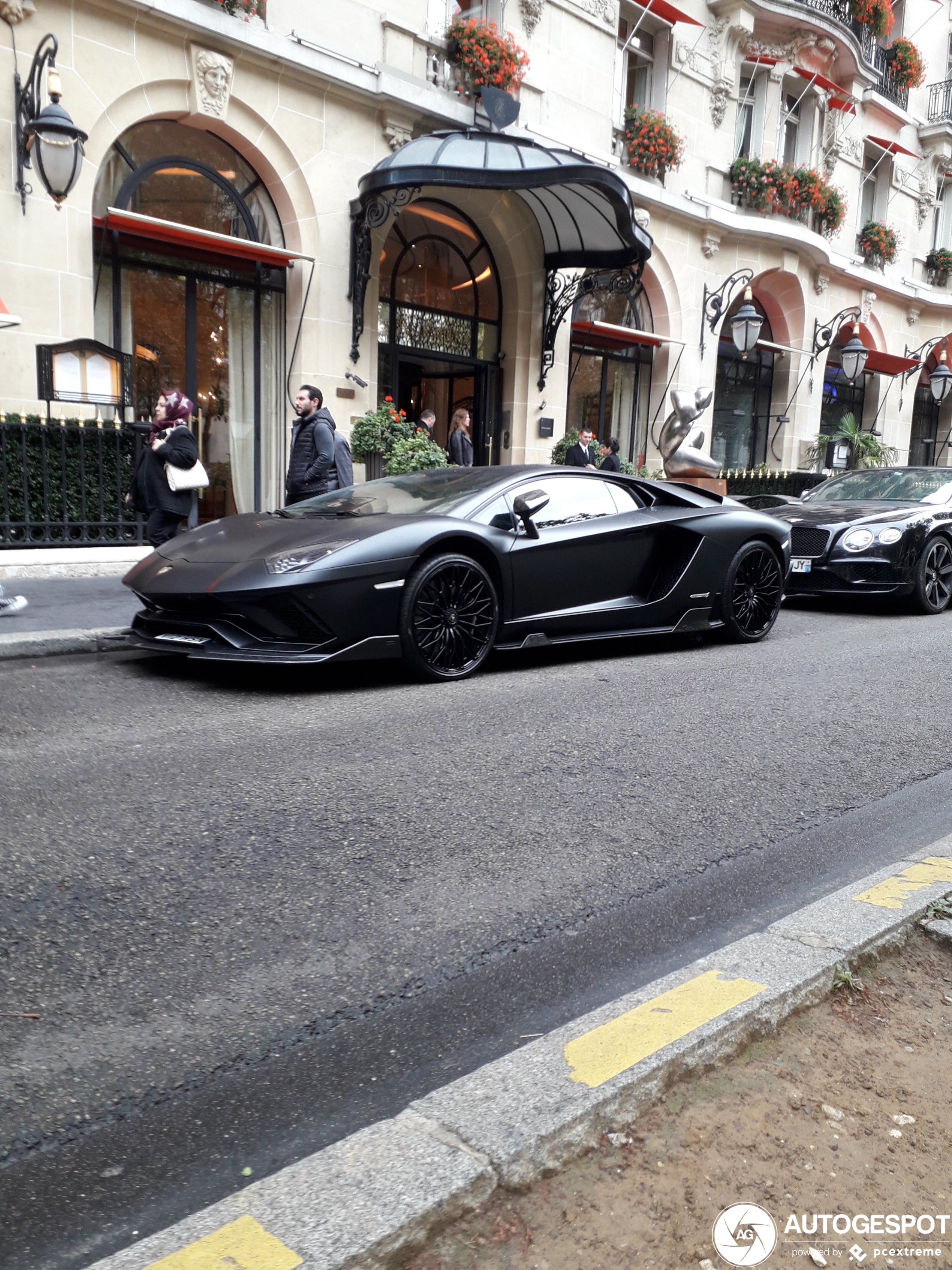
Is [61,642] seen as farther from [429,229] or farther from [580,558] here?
[429,229]

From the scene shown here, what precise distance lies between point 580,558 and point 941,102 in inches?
1067

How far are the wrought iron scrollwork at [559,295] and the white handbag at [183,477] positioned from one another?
8838 millimetres

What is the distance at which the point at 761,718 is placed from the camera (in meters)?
5.38

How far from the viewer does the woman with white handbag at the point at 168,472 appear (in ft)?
28.9

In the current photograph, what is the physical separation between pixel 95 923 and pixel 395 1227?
57.3 inches

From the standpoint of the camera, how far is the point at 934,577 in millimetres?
9992

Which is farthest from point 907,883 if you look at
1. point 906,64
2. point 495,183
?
point 906,64

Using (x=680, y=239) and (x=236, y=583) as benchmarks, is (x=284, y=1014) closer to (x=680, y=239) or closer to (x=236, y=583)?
(x=236, y=583)

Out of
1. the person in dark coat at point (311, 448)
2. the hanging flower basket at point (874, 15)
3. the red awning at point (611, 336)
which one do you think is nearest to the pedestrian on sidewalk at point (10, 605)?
the person in dark coat at point (311, 448)

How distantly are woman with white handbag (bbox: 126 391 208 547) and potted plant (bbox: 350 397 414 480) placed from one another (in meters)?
4.79

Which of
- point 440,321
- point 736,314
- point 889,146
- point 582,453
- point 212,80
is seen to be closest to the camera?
point 212,80

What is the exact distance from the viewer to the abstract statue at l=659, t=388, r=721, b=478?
17031 mm

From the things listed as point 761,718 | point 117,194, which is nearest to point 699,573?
point 761,718

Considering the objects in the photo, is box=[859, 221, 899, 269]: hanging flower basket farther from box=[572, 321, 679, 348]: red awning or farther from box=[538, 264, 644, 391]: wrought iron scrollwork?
box=[538, 264, 644, 391]: wrought iron scrollwork
